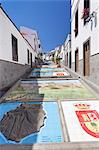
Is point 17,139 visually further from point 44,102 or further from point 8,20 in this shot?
point 8,20

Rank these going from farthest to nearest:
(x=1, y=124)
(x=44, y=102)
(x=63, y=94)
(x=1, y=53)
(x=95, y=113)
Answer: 1. (x=1, y=53)
2. (x=63, y=94)
3. (x=44, y=102)
4. (x=95, y=113)
5. (x=1, y=124)

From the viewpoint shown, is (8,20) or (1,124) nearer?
(1,124)

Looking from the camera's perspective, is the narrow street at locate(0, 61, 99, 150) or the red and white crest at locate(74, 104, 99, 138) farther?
the red and white crest at locate(74, 104, 99, 138)

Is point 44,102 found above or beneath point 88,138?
above

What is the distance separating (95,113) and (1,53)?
14.0 ft

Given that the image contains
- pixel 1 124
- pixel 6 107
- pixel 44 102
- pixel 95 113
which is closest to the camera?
pixel 1 124

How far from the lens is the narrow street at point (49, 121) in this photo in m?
3.24

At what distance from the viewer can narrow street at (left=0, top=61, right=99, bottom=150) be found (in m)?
3.24

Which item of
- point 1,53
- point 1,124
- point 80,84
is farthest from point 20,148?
point 80,84

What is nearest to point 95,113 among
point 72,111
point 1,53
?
point 72,111

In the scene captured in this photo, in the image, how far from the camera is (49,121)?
4.09m

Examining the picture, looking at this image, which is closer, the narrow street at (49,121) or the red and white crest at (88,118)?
the narrow street at (49,121)

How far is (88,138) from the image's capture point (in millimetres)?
3365

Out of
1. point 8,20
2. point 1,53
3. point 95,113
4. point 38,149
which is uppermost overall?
point 8,20
